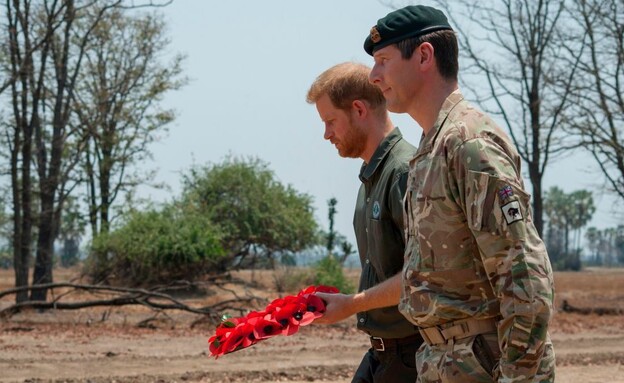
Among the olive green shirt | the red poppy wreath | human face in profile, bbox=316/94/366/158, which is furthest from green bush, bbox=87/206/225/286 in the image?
the red poppy wreath

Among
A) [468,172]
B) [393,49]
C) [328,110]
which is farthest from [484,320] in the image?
[328,110]

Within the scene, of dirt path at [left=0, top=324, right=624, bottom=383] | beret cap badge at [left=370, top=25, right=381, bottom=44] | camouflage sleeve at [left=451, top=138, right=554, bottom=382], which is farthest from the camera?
dirt path at [left=0, top=324, right=624, bottom=383]

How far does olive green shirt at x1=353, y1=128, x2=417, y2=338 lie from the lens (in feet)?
14.0

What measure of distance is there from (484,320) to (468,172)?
427 mm

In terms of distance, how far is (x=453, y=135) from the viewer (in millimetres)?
2934

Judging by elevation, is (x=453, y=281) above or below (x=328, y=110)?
below

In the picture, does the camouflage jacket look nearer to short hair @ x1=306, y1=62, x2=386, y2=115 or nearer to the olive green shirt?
the olive green shirt

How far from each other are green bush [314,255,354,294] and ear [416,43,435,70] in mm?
18378

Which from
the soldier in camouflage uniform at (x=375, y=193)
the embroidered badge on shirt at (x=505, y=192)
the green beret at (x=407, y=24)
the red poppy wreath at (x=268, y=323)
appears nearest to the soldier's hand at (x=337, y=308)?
the red poppy wreath at (x=268, y=323)

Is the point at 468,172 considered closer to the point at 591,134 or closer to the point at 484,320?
the point at 484,320

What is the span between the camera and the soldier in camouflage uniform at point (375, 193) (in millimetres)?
4285

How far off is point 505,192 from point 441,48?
0.58 metres

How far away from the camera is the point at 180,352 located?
13547mm

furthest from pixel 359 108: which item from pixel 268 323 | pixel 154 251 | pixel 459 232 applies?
pixel 154 251
